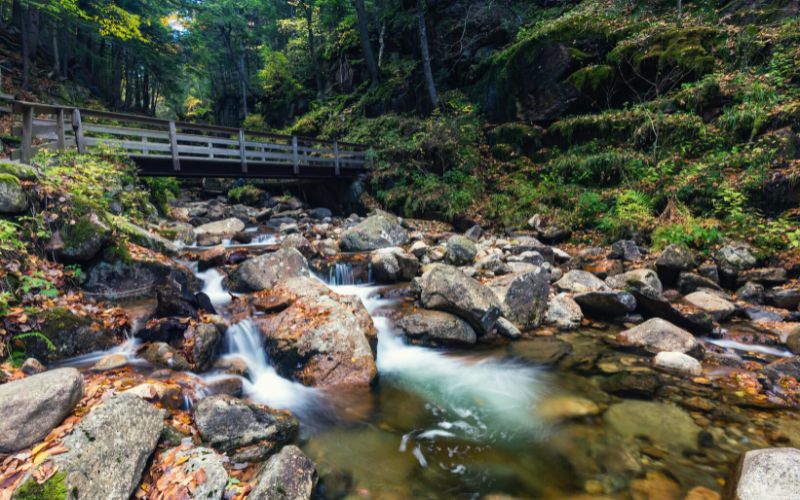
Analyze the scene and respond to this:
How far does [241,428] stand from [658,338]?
5.55 m

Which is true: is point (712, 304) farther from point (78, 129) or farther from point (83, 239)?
point (78, 129)

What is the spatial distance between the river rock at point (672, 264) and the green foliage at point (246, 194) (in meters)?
17.9

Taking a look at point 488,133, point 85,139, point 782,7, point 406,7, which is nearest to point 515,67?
point 488,133

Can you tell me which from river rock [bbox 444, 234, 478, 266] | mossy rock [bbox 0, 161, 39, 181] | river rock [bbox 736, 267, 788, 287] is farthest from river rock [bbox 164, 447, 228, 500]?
A: river rock [bbox 736, 267, 788, 287]

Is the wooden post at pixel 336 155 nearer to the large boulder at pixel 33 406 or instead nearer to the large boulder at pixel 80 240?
the large boulder at pixel 80 240

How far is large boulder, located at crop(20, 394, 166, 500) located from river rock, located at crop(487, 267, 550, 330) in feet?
16.4

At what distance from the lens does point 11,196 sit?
469 centimetres

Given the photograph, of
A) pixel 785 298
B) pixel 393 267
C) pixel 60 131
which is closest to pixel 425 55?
pixel 393 267

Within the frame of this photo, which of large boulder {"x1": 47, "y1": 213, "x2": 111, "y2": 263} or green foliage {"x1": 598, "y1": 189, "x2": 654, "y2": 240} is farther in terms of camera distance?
green foliage {"x1": 598, "y1": 189, "x2": 654, "y2": 240}

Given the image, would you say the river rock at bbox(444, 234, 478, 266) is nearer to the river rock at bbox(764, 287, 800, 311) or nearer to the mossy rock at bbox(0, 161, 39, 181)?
the river rock at bbox(764, 287, 800, 311)

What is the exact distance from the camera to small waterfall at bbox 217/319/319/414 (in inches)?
166

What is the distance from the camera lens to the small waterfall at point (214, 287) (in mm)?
6367

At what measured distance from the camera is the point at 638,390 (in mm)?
4363

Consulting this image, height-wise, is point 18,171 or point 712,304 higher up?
point 18,171
